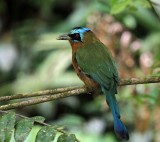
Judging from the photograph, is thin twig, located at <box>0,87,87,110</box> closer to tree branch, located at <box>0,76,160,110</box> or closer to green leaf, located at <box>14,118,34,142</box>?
tree branch, located at <box>0,76,160,110</box>

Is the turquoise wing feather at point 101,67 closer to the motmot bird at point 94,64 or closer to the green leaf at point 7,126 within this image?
the motmot bird at point 94,64

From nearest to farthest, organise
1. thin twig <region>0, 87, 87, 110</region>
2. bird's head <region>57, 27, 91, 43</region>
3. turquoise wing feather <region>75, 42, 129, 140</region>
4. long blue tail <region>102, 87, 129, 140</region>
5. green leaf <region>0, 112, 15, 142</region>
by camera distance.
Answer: green leaf <region>0, 112, 15, 142</region> → thin twig <region>0, 87, 87, 110</region> → long blue tail <region>102, 87, 129, 140</region> → turquoise wing feather <region>75, 42, 129, 140</region> → bird's head <region>57, 27, 91, 43</region>

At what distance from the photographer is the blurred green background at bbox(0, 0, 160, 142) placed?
14.5 ft

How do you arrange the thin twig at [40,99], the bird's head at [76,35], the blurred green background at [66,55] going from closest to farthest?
the thin twig at [40,99] → the bird's head at [76,35] → the blurred green background at [66,55]

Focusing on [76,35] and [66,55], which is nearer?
[76,35]

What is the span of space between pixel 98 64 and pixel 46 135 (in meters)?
0.95

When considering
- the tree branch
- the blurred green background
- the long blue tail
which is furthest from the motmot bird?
the blurred green background

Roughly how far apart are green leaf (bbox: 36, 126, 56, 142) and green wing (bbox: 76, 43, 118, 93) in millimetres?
Result: 732

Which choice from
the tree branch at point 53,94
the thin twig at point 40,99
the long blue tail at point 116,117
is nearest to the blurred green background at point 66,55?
the long blue tail at point 116,117

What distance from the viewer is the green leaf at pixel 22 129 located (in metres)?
2.13

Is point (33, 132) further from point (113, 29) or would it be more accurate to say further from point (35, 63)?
point (35, 63)

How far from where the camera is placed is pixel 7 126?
2170mm

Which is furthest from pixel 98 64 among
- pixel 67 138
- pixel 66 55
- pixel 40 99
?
pixel 66 55

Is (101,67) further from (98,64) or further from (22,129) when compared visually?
(22,129)
